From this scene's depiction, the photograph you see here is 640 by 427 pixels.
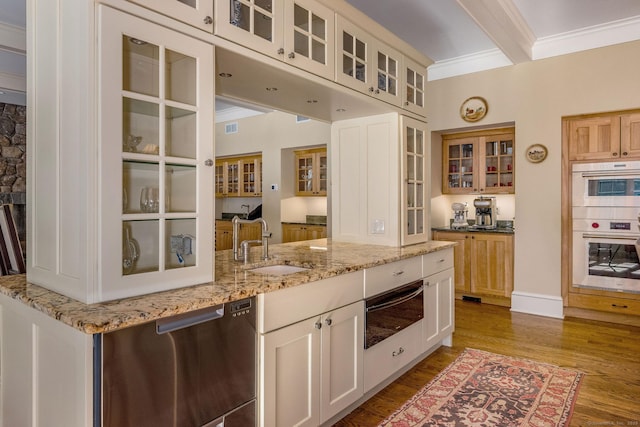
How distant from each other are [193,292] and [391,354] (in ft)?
5.11

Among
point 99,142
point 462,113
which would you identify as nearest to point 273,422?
point 99,142

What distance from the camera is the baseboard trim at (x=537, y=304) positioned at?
431 centimetres

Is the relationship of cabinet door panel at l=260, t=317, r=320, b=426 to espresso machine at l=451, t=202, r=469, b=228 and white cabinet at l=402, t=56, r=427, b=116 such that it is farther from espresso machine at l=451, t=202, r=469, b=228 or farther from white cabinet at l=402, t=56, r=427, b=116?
espresso machine at l=451, t=202, r=469, b=228

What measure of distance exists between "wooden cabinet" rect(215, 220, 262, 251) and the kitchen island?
4255 mm

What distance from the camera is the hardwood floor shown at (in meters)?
2.41

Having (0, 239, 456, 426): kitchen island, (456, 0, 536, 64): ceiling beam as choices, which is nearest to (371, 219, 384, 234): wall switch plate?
(0, 239, 456, 426): kitchen island

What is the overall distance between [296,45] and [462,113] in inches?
129

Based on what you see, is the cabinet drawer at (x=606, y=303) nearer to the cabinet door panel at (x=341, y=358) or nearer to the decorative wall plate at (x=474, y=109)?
the decorative wall plate at (x=474, y=109)

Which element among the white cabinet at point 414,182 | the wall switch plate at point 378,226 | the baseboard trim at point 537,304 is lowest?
the baseboard trim at point 537,304

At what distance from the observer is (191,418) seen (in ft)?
Answer: 4.88

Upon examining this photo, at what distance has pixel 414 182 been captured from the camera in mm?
3396

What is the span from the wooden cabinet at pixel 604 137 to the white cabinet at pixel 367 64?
233 centimetres

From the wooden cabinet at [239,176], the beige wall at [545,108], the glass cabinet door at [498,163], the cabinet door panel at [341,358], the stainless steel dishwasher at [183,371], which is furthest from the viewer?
the wooden cabinet at [239,176]

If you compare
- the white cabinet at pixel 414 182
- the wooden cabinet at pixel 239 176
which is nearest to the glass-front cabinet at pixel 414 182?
the white cabinet at pixel 414 182
